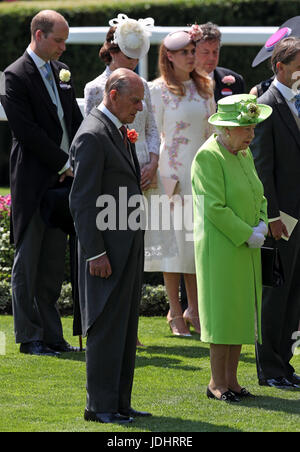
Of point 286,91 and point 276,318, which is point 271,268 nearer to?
point 276,318

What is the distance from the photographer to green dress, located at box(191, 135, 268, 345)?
579 cm

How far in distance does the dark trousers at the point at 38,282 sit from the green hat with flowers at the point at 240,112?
1930 mm

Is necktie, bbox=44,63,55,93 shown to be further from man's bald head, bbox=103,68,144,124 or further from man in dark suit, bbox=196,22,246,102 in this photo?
man's bald head, bbox=103,68,144,124

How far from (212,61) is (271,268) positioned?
3.05 metres

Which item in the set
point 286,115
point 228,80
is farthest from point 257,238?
point 228,80

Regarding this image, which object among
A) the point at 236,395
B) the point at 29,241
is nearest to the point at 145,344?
the point at 29,241

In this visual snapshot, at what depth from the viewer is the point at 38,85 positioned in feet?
23.8

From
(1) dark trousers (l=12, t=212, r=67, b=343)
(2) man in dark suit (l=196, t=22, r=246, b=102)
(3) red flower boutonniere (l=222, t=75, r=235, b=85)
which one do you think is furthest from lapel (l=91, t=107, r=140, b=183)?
Result: (3) red flower boutonniere (l=222, t=75, r=235, b=85)

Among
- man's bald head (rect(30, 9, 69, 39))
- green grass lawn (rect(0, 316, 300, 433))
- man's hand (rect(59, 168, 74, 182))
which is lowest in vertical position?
green grass lawn (rect(0, 316, 300, 433))

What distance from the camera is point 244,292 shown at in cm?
589

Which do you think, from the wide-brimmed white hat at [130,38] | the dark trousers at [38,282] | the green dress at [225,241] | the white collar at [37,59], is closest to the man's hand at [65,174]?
the dark trousers at [38,282]

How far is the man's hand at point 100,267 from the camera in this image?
5.31m

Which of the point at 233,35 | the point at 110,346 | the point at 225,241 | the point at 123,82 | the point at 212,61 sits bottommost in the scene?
the point at 110,346

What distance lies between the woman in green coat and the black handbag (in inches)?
2.2
